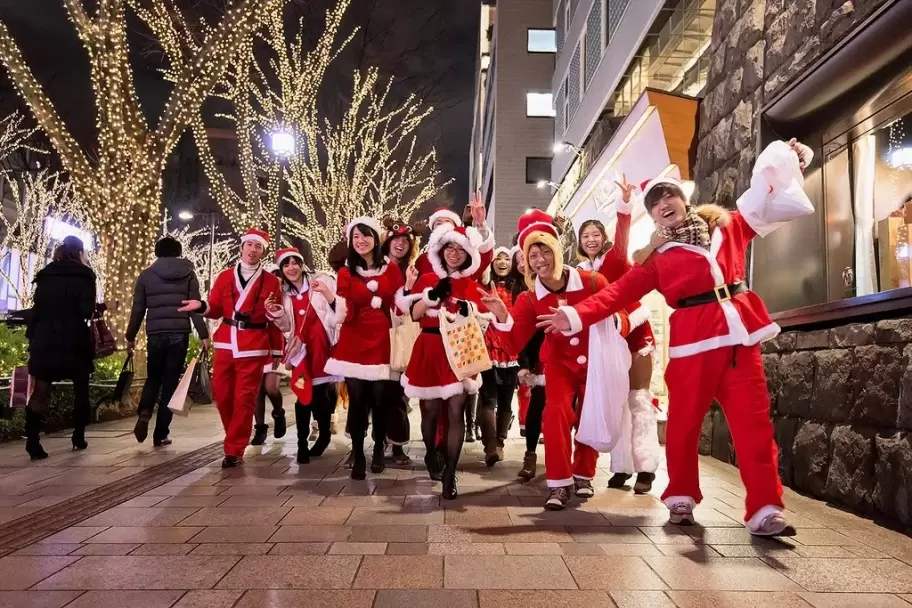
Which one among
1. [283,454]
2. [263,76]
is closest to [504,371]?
[283,454]

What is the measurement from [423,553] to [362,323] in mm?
2657

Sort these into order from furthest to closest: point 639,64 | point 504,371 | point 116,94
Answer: point 639,64 < point 116,94 < point 504,371

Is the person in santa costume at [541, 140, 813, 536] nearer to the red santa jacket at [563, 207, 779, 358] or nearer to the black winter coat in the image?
the red santa jacket at [563, 207, 779, 358]

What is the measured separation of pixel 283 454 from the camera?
720 centimetres

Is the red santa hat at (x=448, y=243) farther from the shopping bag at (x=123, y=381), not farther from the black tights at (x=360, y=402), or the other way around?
the shopping bag at (x=123, y=381)

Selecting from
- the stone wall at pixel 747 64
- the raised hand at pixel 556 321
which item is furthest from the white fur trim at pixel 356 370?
the stone wall at pixel 747 64

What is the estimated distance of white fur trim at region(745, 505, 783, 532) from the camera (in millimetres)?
3828

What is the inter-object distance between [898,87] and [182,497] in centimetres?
593

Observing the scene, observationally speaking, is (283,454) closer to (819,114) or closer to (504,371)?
(504,371)

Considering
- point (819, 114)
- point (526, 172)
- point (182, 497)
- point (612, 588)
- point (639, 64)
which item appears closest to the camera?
point (612, 588)

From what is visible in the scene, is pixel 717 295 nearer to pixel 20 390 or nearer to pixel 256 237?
pixel 256 237

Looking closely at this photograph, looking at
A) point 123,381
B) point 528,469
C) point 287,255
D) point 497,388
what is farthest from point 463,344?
point 123,381

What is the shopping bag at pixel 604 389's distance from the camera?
4.71m

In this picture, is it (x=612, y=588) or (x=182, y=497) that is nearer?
(x=612, y=588)
